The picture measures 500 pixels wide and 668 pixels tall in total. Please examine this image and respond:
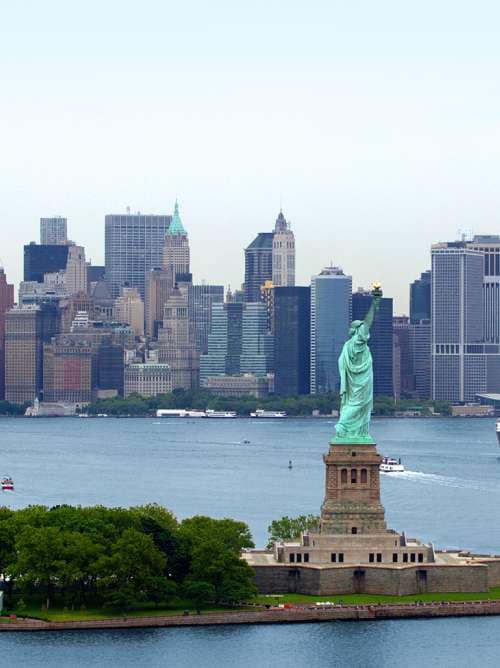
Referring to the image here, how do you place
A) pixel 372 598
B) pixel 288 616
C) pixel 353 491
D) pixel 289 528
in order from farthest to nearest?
pixel 289 528, pixel 353 491, pixel 372 598, pixel 288 616

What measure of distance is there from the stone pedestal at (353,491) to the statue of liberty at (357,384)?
1.36ft

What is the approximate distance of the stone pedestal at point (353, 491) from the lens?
75.7 metres

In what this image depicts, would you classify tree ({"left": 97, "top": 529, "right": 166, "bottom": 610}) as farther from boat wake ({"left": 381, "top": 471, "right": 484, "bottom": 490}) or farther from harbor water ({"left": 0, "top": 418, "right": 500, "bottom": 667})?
boat wake ({"left": 381, "top": 471, "right": 484, "bottom": 490})

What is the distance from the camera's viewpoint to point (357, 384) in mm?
77250

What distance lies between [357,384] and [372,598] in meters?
7.22

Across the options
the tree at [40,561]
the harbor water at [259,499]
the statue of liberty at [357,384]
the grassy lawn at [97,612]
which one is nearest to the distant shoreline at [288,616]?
the harbor water at [259,499]

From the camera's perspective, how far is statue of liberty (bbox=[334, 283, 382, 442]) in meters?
76.8

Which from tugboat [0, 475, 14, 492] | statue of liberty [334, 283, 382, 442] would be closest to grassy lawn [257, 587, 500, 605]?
statue of liberty [334, 283, 382, 442]

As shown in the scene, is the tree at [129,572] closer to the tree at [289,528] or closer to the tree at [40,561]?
the tree at [40,561]

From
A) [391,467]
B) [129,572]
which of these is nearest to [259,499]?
[391,467]

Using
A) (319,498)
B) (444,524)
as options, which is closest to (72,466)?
(319,498)

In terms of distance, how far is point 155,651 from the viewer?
6781 centimetres

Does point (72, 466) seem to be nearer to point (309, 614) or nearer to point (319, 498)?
point (319, 498)

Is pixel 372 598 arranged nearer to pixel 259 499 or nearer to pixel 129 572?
pixel 129 572
